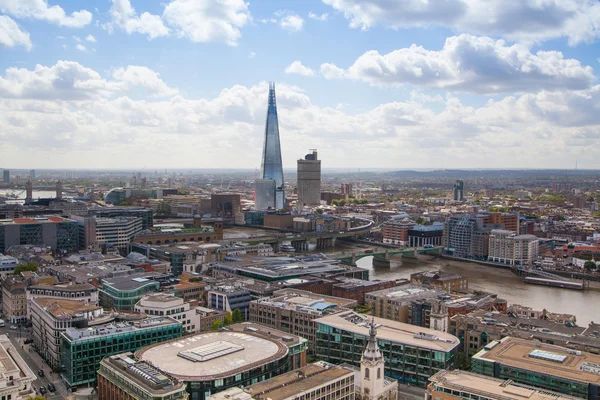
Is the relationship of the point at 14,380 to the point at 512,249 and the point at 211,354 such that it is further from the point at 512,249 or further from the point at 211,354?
the point at 512,249

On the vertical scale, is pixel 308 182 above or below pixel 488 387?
above

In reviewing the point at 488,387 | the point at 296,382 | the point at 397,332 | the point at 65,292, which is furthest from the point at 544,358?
the point at 65,292

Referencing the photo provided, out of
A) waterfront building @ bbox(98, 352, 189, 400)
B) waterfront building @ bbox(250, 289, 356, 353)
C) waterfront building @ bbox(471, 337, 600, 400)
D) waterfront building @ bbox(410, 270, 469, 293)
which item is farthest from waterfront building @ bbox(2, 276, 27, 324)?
waterfront building @ bbox(471, 337, 600, 400)

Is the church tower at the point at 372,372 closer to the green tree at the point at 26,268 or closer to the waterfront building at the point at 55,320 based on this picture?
the waterfront building at the point at 55,320

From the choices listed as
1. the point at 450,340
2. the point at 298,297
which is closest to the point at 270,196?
the point at 298,297

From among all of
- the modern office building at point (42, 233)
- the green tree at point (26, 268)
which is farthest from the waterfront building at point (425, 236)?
the green tree at point (26, 268)
